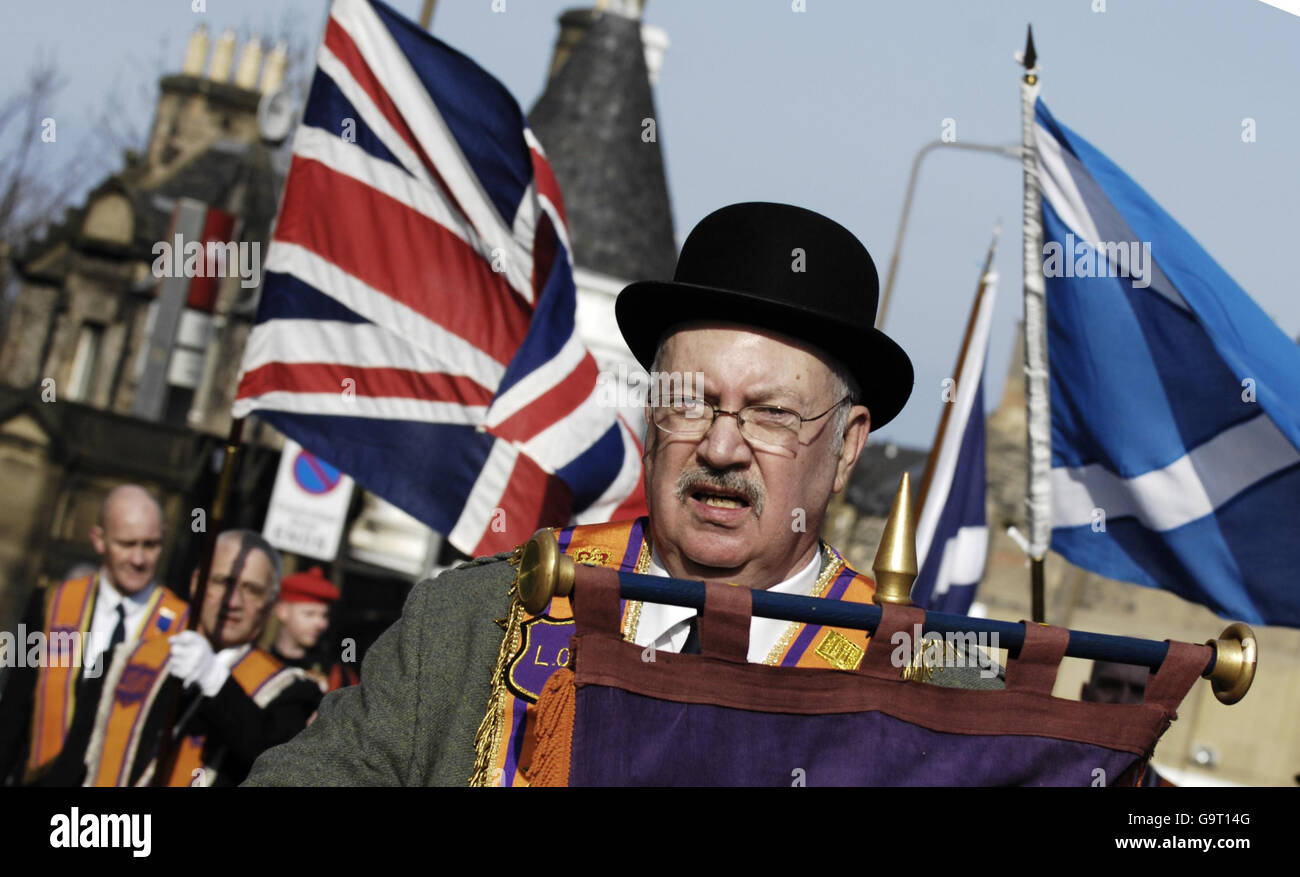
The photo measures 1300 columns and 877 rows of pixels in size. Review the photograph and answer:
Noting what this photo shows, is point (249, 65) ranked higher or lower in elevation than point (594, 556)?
higher

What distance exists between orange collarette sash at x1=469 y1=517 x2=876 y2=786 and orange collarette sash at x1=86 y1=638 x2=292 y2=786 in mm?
3688

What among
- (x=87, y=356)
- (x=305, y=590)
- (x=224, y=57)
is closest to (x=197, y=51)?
(x=224, y=57)

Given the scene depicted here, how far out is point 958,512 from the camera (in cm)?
820

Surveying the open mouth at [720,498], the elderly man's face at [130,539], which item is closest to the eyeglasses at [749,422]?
the open mouth at [720,498]

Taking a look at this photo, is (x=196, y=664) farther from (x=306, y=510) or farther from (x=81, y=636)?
(x=306, y=510)

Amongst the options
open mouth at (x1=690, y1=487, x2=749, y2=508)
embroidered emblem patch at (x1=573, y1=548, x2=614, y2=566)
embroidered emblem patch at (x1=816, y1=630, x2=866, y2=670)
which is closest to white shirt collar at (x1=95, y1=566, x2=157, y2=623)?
embroidered emblem patch at (x1=573, y1=548, x2=614, y2=566)

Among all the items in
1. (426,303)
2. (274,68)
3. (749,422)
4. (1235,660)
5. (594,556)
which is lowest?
(1235,660)

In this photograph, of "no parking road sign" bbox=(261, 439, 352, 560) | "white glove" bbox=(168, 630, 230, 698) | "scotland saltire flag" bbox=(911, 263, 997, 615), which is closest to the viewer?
"white glove" bbox=(168, 630, 230, 698)

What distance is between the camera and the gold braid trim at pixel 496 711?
280cm

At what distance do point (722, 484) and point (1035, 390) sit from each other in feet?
11.3

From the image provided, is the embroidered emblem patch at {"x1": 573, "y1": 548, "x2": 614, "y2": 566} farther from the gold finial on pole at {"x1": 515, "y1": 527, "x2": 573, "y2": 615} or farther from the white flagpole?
the white flagpole

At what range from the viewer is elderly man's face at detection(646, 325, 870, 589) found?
10.4ft

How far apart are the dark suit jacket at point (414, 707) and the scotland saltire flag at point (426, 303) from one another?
3612mm
